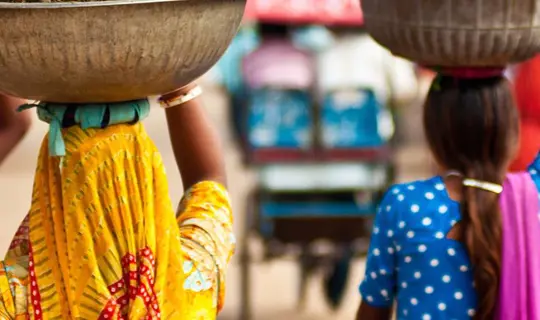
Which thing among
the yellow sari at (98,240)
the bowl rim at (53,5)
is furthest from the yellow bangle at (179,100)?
the bowl rim at (53,5)

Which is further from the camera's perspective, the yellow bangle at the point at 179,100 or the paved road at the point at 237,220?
the paved road at the point at 237,220

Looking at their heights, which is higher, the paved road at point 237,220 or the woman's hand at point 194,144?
the woman's hand at point 194,144

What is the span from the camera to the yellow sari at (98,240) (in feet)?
6.18

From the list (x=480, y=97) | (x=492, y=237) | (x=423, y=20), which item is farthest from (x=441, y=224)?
(x=423, y=20)

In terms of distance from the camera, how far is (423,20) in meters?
2.24

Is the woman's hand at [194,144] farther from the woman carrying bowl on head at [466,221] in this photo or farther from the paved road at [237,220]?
the paved road at [237,220]


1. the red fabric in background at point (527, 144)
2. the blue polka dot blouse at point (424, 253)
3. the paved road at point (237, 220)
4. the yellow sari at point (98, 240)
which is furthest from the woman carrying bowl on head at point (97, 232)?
the paved road at point (237, 220)

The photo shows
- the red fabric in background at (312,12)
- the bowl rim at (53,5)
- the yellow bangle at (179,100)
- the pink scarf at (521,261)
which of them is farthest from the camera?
the red fabric in background at (312,12)

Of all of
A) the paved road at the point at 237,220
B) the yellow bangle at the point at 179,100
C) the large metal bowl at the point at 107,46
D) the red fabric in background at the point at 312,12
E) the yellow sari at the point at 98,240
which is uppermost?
the red fabric in background at the point at 312,12

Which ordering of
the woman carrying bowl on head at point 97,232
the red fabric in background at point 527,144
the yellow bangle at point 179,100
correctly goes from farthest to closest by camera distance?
the red fabric in background at point 527,144 < the yellow bangle at point 179,100 < the woman carrying bowl on head at point 97,232

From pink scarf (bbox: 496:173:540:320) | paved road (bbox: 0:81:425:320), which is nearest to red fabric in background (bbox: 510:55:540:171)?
paved road (bbox: 0:81:425:320)

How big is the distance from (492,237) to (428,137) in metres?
0.28

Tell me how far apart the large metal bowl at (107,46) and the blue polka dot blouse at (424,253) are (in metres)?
0.74

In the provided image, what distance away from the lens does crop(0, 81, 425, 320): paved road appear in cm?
538
